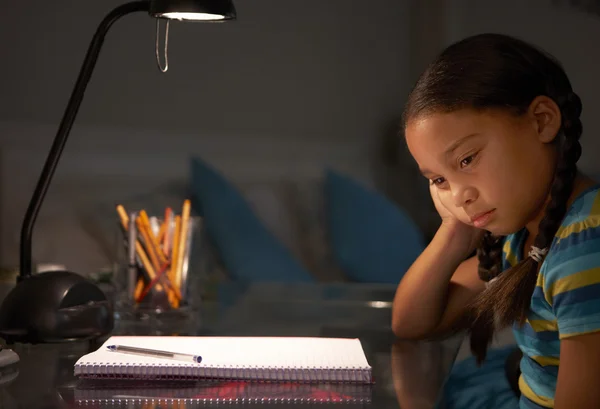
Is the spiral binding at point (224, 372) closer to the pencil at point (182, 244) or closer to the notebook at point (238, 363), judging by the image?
the notebook at point (238, 363)

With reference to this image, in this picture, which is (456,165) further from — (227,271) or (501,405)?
(227,271)

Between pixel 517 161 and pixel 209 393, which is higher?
pixel 517 161

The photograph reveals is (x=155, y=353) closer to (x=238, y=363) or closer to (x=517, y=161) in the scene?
(x=238, y=363)

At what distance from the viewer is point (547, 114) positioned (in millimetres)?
1013

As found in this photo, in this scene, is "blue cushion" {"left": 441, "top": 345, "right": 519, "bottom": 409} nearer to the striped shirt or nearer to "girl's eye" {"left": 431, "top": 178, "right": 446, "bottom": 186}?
the striped shirt

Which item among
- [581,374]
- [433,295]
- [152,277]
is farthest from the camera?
[152,277]

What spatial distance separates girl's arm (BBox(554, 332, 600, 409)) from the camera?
886 millimetres

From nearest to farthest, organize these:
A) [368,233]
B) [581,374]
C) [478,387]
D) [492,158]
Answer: [581,374], [492,158], [478,387], [368,233]

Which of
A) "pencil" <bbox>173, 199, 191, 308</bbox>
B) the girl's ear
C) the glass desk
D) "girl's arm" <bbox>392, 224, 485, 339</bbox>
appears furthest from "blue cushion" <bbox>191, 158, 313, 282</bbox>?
the girl's ear

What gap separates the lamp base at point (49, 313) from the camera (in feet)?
4.06

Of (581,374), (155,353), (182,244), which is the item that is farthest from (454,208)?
(182,244)

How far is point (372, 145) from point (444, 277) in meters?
1.49

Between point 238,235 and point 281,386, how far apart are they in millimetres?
1683

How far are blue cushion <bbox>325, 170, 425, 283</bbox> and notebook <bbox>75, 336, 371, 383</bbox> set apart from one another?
1450 mm
